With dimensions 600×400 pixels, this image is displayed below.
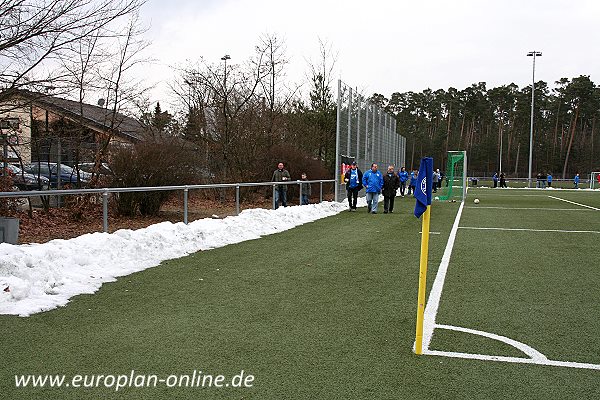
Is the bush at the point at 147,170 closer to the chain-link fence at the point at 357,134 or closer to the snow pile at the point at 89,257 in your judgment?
the snow pile at the point at 89,257

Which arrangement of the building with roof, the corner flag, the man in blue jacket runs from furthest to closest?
the man in blue jacket, the building with roof, the corner flag

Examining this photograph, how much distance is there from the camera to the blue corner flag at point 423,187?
14.8 feet

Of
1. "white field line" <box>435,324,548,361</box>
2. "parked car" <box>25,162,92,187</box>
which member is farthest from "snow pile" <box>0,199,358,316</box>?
"parked car" <box>25,162,92,187</box>

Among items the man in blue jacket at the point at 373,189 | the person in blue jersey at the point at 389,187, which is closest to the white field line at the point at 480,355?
the man in blue jacket at the point at 373,189

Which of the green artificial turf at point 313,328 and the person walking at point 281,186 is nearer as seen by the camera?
the green artificial turf at point 313,328

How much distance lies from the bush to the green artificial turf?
21.6 ft

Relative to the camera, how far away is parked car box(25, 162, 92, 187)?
628 inches

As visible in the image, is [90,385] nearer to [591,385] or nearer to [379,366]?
[379,366]

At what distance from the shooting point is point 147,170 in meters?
16.5

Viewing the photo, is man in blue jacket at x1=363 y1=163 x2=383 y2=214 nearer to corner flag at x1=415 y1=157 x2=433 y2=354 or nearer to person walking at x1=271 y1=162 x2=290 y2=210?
person walking at x1=271 y1=162 x2=290 y2=210

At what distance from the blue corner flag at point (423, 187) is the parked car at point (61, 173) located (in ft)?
44.6

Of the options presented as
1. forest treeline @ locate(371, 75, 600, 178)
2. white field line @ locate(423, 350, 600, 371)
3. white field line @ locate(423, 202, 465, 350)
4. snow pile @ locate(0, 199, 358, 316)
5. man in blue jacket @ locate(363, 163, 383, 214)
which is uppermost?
forest treeline @ locate(371, 75, 600, 178)

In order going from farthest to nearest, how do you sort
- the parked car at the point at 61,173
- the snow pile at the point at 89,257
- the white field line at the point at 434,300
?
the parked car at the point at 61,173 → the snow pile at the point at 89,257 → the white field line at the point at 434,300

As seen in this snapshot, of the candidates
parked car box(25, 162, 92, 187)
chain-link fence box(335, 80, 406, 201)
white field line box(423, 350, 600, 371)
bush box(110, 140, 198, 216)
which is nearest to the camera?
white field line box(423, 350, 600, 371)
